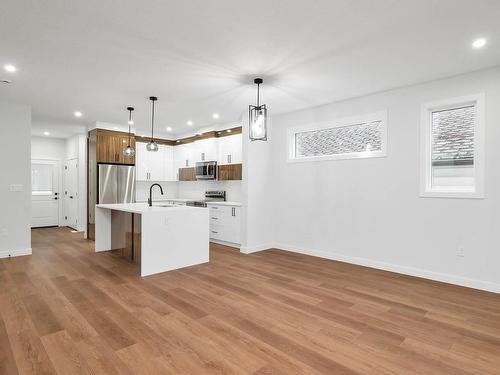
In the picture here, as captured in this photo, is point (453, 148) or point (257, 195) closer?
point (453, 148)

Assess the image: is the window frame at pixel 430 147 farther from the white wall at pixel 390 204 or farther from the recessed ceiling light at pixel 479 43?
the recessed ceiling light at pixel 479 43

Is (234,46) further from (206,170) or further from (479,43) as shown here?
(206,170)

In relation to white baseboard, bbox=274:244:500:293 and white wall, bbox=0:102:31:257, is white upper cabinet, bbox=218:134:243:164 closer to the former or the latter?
white baseboard, bbox=274:244:500:293

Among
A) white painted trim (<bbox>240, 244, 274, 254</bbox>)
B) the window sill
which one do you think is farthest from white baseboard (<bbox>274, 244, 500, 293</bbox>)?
the window sill

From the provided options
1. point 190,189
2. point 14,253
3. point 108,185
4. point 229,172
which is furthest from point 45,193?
point 229,172

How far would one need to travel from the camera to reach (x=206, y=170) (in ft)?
22.9

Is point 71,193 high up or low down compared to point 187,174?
down

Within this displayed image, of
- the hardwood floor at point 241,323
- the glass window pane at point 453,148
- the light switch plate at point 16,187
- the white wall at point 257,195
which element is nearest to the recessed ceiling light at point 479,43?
the glass window pane at point 453,148

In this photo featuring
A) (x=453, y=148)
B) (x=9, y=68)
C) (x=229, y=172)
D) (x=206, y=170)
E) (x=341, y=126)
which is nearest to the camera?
(x=9, y=68)

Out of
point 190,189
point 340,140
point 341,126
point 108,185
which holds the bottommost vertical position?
point 190,189

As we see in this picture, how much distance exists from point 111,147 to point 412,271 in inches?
257

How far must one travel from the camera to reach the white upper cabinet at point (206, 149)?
6.98m

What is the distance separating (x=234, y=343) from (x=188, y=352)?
0.37 meters

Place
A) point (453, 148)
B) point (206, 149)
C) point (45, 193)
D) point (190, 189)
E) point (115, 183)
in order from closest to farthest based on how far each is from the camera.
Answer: point (453, 148)
point (115, 183)
point (206, 149)
point (190, 189)
point (45, 193)
